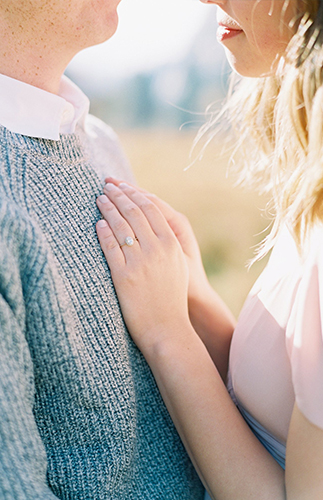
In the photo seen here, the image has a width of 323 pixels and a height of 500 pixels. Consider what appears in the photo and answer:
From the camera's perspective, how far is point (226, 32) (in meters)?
1.45

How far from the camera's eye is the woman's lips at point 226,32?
1.43 metres

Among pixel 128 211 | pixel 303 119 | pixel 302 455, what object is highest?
pixel 303 119

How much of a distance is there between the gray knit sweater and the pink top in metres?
0.25

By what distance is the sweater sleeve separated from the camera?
2.97 feet

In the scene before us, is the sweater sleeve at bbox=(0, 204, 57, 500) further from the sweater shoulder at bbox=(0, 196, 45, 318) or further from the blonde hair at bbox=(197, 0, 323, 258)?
the blonde hair at bbox=(197, 0, 323, 258)

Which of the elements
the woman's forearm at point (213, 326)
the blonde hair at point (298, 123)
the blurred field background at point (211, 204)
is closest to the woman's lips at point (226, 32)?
the blonde hair at point (298, 123)

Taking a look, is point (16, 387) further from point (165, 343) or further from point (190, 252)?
point (190, 252)

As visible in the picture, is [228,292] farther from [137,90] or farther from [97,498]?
[137,90]

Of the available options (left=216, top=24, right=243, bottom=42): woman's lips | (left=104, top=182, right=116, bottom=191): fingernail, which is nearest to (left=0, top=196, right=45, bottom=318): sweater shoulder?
(left=104, top=182, right=116, bottom=191): fingernail

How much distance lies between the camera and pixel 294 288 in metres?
1.16

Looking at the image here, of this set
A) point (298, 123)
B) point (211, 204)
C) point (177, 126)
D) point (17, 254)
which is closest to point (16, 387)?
point (17, 254)

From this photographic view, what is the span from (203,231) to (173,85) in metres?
5.38

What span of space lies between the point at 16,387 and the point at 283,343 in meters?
0.60

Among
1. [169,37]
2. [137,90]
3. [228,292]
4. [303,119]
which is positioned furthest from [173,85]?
[303,119]
